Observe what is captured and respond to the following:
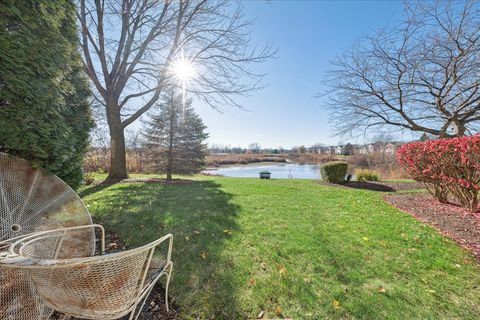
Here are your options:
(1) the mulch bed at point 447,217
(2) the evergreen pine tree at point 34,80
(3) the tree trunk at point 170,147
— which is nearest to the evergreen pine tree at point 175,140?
(3) the tree trunk at point 170,147

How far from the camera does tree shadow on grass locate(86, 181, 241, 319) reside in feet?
6.63

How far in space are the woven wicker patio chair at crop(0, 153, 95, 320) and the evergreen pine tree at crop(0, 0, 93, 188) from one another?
268 mm

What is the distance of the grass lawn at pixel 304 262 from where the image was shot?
76.3 inches

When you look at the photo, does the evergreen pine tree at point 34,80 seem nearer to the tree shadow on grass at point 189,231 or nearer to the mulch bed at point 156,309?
the tree shadow on grass at point 189,231

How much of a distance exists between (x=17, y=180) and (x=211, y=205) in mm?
3119

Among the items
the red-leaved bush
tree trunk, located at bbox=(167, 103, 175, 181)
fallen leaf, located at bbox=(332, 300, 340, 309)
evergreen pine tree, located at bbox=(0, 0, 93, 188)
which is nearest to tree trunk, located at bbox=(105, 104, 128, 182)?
tree trunk, located at bbox=(167, 103, 175, 181)

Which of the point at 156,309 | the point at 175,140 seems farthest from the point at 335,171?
the point at 156,309

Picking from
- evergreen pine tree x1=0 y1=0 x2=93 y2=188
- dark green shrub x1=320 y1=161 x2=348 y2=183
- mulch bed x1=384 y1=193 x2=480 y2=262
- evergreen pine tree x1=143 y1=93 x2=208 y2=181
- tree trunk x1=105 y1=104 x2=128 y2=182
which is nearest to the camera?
evergreen pine tree x1=0 y1=0 x2=93 y2=188

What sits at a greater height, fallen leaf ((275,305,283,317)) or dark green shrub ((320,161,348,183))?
dark green shrub ((320,161,348,183))

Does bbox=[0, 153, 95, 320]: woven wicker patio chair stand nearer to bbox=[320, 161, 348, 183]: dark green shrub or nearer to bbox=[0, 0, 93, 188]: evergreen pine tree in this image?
bbox=[0, 0, 93, 188]: evergreen pine tree

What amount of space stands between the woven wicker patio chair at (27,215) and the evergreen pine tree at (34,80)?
0.88ft

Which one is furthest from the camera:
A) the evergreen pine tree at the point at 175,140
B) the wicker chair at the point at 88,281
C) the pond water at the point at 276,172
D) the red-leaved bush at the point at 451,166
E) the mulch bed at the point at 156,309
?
the pond water at the point at 276,172

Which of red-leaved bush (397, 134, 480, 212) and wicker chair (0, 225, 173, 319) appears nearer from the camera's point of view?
wicker chair (0, 225, 173, 319)

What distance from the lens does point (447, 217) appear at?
13.7ft
